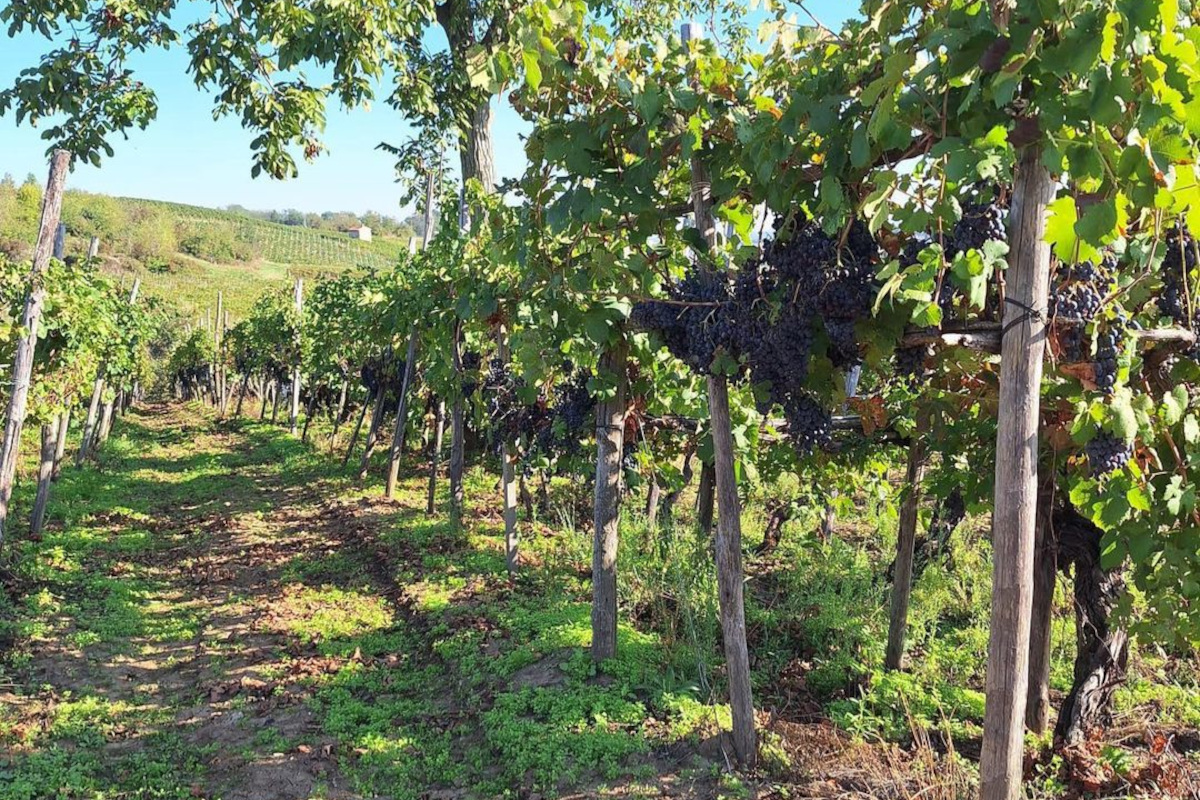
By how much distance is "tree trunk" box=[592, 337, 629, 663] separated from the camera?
538cm

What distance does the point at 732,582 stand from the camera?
13.0ft

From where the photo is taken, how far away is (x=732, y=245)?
3.41m

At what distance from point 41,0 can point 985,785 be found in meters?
6.99

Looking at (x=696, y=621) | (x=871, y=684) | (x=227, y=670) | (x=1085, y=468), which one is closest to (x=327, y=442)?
(x=227, y=670)

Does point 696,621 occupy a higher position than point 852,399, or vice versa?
point 852,399

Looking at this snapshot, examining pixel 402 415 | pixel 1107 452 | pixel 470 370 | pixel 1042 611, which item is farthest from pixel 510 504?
pixel 1107 452

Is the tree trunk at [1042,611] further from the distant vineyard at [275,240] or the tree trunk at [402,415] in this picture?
the distant vineyard at [275,240]

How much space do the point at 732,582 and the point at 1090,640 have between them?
6.50 ft

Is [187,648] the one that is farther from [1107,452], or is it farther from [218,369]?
[218,369]

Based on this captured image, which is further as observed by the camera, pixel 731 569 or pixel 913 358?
pixel 731 569

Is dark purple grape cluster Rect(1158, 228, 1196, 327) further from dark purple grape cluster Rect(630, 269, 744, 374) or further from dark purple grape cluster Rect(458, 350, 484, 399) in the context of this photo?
dark purple grape cluster Rect(458, 350, 484, 399)

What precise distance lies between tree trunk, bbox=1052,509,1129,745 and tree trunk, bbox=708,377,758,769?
65.6 inches

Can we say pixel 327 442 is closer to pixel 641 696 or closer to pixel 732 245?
pixel 641 696

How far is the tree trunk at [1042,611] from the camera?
404 centimetres
